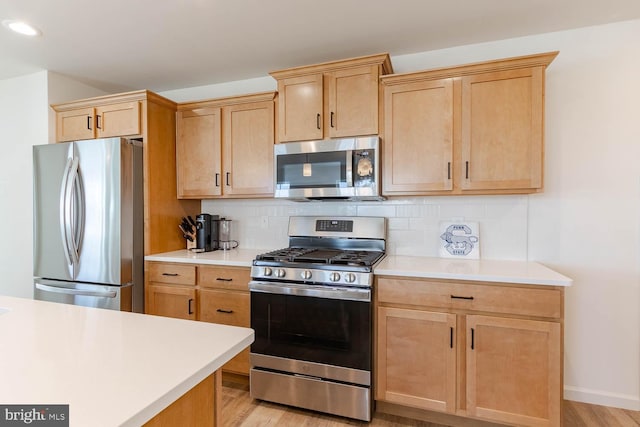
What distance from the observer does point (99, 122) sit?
2.80 metres

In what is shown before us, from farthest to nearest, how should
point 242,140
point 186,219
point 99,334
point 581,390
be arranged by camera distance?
point 186,219, point 242,140, point 581,390, point 99,334

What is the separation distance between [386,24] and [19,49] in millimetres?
2678

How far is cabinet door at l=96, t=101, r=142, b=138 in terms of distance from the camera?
2.68 m

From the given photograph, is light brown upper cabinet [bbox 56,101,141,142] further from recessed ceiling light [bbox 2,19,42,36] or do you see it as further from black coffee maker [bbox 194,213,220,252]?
black coffee maker [bbox 194,213,220,252]

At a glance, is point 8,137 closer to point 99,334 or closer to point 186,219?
point 186,219

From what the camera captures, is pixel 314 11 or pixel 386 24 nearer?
pixel 314 11

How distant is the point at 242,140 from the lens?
8.97 ft

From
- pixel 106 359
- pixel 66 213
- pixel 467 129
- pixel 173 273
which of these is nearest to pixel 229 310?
pixel 173 273

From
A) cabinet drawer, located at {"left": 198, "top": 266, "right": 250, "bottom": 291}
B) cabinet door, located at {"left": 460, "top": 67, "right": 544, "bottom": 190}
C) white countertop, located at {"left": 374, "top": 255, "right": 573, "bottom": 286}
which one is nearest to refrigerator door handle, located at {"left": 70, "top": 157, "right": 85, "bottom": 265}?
cabinet drawer, located at {"left": 198, "top": 266, "right": 250, "bottom": 291}

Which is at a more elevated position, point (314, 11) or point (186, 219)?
point (314, 11)

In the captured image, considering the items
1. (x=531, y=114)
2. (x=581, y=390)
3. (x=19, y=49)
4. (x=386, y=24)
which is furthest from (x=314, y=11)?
(x=581, y=390)

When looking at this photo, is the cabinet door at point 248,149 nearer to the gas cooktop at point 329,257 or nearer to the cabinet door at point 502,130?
the gas cooktop at point 329,257

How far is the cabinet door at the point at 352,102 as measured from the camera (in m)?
2.32

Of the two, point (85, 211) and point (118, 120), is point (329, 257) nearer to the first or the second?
point (85, 211)
